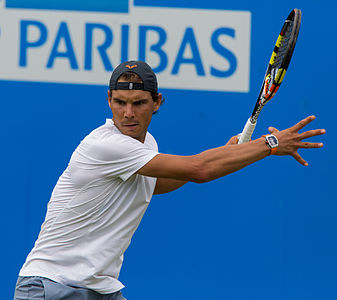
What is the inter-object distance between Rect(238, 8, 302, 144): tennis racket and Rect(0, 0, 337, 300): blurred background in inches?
47.3

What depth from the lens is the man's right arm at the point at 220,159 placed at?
2877 mm

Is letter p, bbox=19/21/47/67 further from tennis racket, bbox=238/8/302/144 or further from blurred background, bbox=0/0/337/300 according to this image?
tennis racket, bbox=238/8/302/144

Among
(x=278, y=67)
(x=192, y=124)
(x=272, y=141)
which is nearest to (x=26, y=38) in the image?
(x=192, y=124)

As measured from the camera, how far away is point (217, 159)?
2910 millimetres

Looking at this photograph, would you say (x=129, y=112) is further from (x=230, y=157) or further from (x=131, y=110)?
(x=230, y=157)

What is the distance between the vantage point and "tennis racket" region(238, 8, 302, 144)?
3.05 meters

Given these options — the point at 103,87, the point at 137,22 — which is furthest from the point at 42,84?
the point at 137,22

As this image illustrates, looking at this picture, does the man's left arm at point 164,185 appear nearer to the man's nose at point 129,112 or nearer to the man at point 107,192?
the man at point 107,192

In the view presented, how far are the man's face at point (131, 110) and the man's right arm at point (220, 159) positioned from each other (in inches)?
8.9

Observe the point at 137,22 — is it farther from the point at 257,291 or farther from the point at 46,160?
the point at 257,291

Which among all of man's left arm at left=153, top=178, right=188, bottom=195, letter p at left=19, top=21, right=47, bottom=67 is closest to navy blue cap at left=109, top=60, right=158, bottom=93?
man's left arm at left=153, top=178, right=188, bottom=195

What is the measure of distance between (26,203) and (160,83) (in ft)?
3.90

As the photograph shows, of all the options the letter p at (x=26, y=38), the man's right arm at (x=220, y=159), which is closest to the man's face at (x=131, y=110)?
the man's right arm at (x=220, y=159)

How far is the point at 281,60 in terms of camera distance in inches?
129
